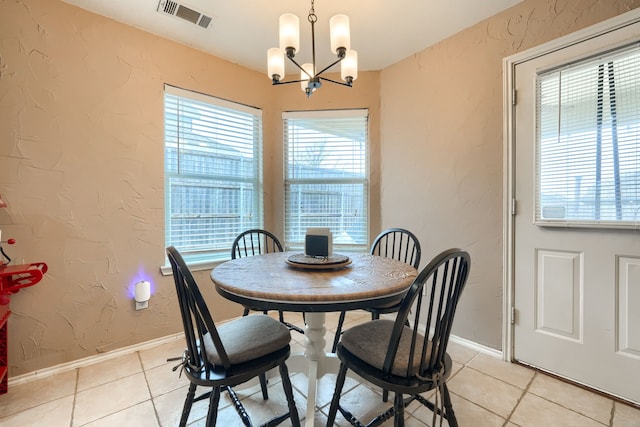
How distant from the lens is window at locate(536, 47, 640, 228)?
1575mm

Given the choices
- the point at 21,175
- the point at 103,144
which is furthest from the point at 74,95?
the point at 21,175

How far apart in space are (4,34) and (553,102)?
11.3ft

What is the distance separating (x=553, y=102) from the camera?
1.83m

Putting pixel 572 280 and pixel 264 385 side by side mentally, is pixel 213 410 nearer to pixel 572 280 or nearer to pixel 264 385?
pixel 264 385

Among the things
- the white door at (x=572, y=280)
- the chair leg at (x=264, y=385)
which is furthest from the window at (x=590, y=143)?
the chair leg at (x=264, y=385)

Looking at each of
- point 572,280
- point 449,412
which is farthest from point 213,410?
point 572,280

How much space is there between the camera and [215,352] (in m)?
1.16

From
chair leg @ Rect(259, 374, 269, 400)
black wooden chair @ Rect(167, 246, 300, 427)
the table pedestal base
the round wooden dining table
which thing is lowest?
chair leg @ Rect(259, 374, 269, 400)

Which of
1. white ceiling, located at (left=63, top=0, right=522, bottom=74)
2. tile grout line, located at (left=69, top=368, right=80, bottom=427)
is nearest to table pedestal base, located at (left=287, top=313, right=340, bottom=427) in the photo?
tile grout line, located at (left=69, top=368, right=80, bottom=427)

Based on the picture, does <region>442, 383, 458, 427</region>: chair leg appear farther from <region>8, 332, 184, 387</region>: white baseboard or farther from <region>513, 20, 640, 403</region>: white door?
<region>8, 332, 184, 387</region>: white baseboard

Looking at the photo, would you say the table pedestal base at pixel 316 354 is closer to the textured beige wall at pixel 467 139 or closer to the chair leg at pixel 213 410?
the chair leg at pixel 213 410

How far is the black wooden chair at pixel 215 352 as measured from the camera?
1052 mm

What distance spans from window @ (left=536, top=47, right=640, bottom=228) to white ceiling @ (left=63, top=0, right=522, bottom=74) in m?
0.73

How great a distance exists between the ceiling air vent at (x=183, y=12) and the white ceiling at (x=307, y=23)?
0.12 ft
